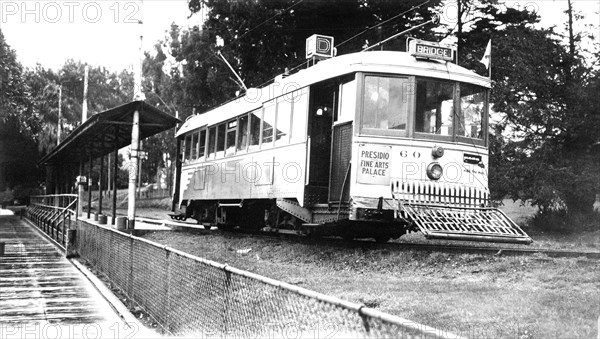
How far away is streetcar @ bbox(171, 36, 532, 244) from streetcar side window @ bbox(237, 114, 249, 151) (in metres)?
1.75

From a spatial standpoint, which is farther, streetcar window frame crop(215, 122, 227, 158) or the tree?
the tree

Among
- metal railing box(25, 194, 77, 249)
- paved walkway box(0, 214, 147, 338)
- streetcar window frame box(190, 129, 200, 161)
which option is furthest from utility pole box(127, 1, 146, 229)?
paved walkway box(0, 214, 147, 338)

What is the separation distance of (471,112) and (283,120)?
138 inches

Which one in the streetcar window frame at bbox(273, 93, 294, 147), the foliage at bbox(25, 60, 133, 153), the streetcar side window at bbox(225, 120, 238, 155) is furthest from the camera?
→ the foliage at bbox(25, 60, 133, 153)

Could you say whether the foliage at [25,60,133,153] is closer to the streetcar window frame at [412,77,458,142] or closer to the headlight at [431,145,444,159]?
the streetcar window frame at [412,77,458,142]

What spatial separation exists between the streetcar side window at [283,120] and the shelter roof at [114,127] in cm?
355

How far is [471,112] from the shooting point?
38.0ft

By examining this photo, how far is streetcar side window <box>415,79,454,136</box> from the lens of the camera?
11.1m

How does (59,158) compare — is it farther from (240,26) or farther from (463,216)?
(463,216)

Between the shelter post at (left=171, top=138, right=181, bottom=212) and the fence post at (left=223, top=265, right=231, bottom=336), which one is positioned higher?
the shelter post at (left=171, top=138, right=181, bottom=212)

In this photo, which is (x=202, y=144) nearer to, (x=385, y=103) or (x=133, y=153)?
(x=133, y=153)

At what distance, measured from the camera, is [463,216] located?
33.4 ft

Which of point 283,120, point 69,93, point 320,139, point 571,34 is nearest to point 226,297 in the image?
point 320,139

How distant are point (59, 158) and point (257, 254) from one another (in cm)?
1641
